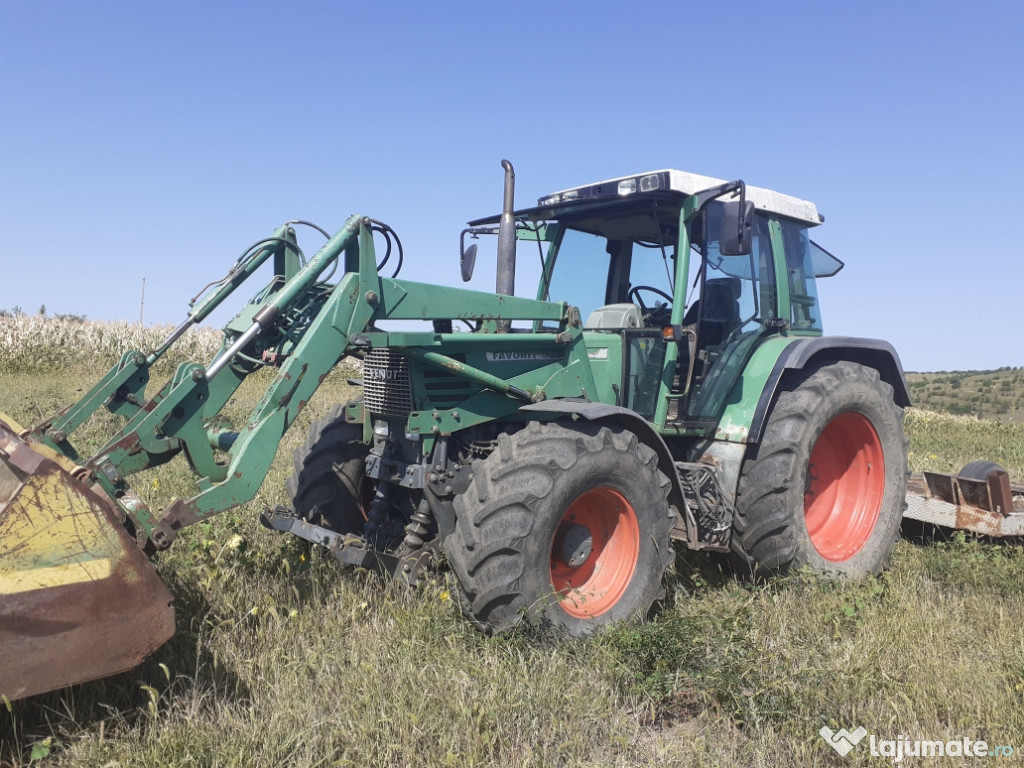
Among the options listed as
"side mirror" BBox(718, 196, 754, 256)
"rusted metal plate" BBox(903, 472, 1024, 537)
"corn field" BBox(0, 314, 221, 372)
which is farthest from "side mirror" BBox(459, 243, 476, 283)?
"corn field" BBox(0, 314, 221, 372)

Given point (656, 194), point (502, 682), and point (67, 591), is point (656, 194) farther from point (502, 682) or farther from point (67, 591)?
point (67, 591)

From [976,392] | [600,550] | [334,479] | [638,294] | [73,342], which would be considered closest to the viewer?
[600,550]

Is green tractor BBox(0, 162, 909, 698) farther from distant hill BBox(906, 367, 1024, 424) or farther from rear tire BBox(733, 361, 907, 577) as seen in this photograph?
distant hill BBox(906, 367, 1024, 424)

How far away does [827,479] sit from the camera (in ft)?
18.3

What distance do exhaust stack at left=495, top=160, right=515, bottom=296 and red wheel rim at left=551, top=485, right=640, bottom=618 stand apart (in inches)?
54.1

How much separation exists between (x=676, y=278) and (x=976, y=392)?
42.2 metres

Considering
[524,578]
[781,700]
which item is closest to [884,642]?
[781,700]

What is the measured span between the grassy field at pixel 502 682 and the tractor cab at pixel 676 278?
129 centimetres

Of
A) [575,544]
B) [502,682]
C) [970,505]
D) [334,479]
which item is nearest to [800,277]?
[970,505]

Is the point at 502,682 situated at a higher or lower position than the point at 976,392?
higher

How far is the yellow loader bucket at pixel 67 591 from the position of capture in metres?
2.34

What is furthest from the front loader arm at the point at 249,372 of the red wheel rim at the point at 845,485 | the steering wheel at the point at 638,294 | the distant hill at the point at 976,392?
the distant hill at the point at 976,392

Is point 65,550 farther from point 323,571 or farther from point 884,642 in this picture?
point 884,642

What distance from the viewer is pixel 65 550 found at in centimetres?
247
